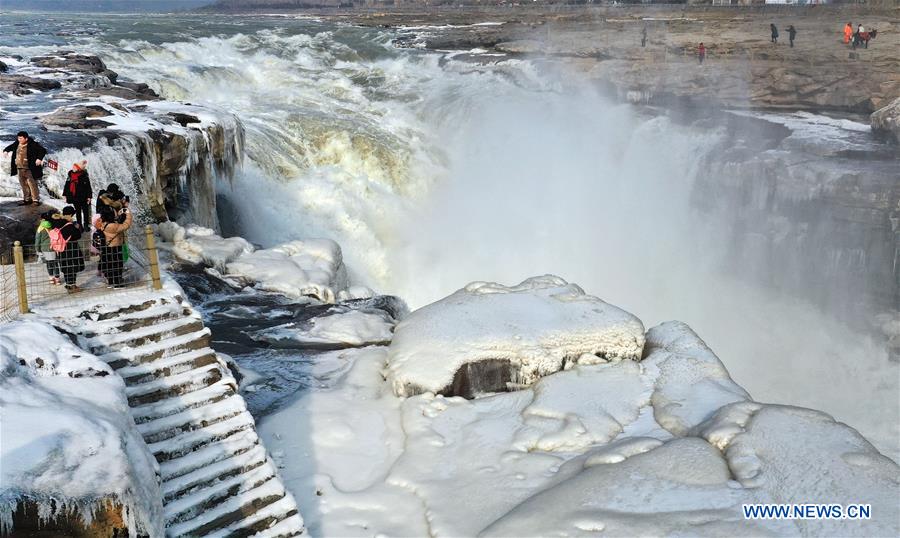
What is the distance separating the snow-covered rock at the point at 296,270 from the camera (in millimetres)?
13453

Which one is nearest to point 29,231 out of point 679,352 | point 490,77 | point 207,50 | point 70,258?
point 70,258

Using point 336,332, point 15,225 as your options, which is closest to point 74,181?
point 15,225

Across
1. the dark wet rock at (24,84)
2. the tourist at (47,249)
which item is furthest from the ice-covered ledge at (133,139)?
the tourist at (47,249)

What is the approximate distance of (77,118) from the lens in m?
14.3

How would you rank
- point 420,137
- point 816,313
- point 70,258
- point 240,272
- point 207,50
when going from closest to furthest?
point 70,258
point 240,272
point 816,313
point 420,137
point 207,50

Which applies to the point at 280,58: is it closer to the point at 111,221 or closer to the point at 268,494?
the point at 111,221

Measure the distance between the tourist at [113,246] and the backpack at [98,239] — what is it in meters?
0.02

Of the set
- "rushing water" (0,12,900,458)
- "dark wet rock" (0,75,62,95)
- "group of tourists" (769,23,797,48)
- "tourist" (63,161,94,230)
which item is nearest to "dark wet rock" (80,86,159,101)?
"dark wet rock" (0,75,62,95)

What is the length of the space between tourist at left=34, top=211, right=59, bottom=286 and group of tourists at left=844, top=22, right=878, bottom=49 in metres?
28.0

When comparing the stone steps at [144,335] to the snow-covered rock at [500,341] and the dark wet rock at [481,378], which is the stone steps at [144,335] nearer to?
the snow-covered rock at [500,341]

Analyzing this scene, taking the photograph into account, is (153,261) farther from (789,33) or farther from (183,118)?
(789,33)

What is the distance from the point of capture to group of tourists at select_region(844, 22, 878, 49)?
27908 mm

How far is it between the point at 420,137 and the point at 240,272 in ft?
38.9

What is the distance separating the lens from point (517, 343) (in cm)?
1017
